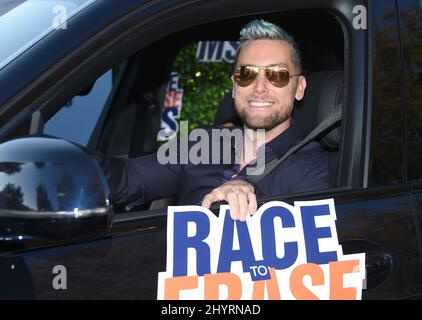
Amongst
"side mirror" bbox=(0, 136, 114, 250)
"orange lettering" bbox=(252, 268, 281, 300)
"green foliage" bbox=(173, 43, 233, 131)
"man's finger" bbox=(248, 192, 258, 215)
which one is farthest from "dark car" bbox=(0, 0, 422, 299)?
"green foliage" bbox=(173, 43, 233, 131)

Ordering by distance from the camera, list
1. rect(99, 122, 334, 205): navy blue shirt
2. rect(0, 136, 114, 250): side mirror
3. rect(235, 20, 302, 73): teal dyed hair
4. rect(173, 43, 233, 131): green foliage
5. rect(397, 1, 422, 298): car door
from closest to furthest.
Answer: rect(0, 136, 114, 250): side mirror → rect(397, 1, 422, 298): car door → rect(99, 122, 334, 205): navy blue shirt → rect(235, 20, 302, 73): teal dyed hair → rect(173, 43, 233, 131): green foliage

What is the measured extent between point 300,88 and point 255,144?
242 mm

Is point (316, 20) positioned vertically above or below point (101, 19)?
above

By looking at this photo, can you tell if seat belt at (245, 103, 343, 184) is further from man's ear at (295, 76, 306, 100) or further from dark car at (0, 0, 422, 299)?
man's ear at (295, 76, 306, 100)

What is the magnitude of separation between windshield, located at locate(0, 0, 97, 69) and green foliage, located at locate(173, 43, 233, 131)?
23.0 ft

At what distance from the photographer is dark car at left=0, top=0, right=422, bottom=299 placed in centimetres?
150

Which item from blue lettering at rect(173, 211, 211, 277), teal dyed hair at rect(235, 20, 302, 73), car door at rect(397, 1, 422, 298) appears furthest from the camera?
teal dyed hair at rect(235, 20, 302, 73)

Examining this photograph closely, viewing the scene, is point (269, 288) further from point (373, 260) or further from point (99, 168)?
point (99, 168)

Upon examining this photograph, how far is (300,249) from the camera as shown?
75.9 inches

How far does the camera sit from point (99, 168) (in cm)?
154

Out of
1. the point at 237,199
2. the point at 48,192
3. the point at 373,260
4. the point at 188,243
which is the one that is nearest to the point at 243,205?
the point at 237,199
